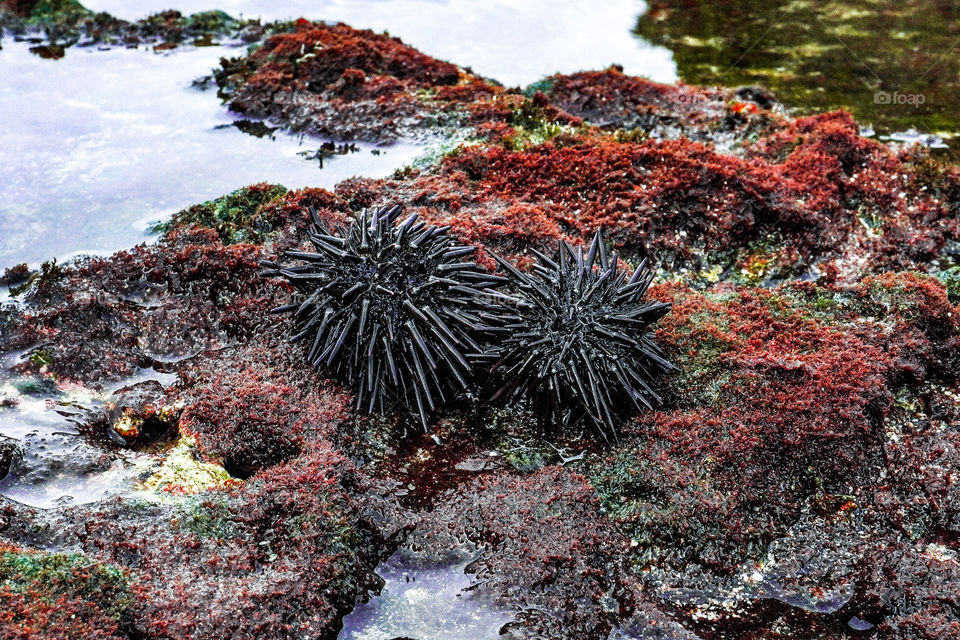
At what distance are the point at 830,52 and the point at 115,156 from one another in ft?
25.0

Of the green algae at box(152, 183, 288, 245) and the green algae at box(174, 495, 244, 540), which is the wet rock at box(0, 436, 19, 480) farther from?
the green algae at box(152, 183, 288, 245)

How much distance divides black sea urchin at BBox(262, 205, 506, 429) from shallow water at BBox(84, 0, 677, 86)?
Result: 433 centimetres

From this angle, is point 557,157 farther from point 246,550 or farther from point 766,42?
point 766,42

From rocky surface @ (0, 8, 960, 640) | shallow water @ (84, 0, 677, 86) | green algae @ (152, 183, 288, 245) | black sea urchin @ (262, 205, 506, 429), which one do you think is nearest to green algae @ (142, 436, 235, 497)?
rocky surface @ (0, 8, 960, 640)

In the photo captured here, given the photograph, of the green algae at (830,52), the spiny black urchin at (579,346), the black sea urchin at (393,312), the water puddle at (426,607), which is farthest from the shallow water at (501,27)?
the water puddle at (426,607)

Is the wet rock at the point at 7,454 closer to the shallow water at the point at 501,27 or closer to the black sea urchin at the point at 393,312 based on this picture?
the black sea urchin at the point at 393,312

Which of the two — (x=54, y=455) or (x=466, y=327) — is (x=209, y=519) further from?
(x=466, y=327)

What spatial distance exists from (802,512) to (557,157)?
9.84ft

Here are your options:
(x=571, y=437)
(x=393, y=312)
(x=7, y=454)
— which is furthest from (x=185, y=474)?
(x=571, y=437)

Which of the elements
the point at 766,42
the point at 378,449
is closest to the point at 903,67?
the point at 766,42

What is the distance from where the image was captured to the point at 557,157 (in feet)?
18.1

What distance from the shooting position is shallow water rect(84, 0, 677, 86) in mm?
8242

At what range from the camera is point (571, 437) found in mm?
3820

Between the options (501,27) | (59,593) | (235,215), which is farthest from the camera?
(501,27)
